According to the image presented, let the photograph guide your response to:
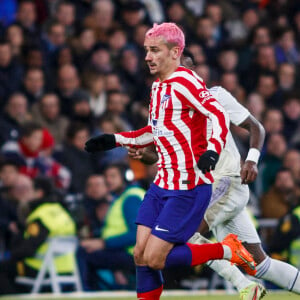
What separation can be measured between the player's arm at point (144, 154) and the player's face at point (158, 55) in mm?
745

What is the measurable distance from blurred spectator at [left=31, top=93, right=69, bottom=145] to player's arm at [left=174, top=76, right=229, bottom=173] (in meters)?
5.06

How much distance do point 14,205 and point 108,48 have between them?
3447mm

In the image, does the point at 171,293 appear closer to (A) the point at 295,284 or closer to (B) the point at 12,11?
(A) the point at 295,284

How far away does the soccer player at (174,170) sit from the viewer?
7492 millimetres

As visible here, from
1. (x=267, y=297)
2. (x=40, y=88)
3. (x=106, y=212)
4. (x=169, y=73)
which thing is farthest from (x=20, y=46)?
(x=169, y=73)

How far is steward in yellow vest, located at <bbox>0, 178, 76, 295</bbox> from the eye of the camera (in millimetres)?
10961

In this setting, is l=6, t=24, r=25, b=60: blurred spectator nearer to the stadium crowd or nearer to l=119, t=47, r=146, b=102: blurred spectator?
the stadium crowd

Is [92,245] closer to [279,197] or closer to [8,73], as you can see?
[8,73]

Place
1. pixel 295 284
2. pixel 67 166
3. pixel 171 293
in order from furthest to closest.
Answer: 1. pixel 67 166
2. pixel 171 293
3. pixel 295 284

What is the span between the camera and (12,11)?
44.6 feet

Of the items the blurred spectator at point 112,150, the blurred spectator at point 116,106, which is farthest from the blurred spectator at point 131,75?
the blurred spectator at point 112,150

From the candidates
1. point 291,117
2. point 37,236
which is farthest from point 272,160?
point 37,236

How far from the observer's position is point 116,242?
11.1 meters

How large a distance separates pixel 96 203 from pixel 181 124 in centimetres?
421
